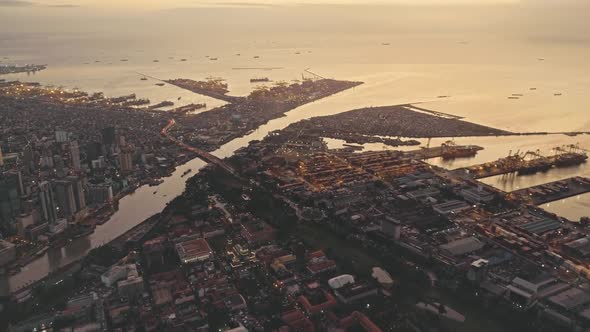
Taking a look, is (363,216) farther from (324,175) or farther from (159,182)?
(159,182)

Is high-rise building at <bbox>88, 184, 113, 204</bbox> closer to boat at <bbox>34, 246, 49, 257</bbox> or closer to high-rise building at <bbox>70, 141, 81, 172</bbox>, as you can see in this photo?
high-rise building at <bbox>70, 141, 81, 172</bbox>

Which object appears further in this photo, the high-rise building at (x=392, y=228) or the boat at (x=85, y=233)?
the boat at (x=85, y=233)

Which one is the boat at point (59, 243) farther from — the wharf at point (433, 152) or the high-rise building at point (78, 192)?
the wharf at point (433, 152)

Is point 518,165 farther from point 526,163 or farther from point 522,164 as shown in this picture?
point 526,163

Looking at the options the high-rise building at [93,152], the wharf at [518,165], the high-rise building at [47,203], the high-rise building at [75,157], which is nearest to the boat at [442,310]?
the wharf at [518,165]

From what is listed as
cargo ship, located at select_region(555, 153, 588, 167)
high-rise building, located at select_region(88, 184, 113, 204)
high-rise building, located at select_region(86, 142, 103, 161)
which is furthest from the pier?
high-rise building, located at select_region(86, 142, 103, 161)

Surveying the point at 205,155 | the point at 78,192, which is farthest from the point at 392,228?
the point at 205,155
